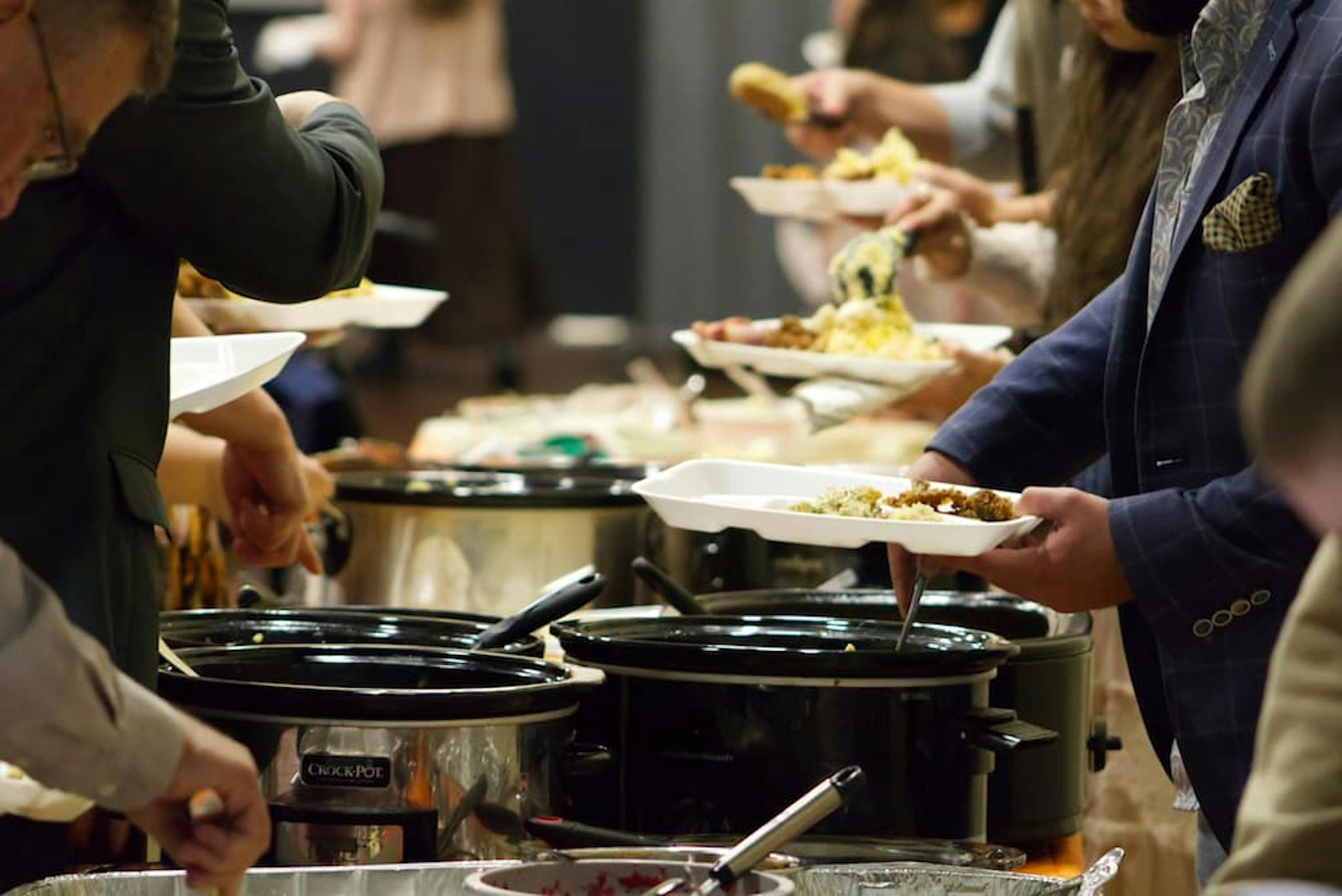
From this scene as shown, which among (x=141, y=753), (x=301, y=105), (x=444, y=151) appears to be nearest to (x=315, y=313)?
(x=301, y=105)

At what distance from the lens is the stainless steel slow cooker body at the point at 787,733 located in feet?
6.23

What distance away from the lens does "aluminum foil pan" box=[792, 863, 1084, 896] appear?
1661 millimetres

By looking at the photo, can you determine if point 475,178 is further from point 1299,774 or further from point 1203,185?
point 1299,774

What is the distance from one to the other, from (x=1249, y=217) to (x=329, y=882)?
892 millimetres

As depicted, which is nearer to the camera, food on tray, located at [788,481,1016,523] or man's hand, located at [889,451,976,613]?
food on tray, located at [788,481,1016,523]

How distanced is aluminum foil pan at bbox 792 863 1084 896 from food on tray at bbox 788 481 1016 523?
30cm

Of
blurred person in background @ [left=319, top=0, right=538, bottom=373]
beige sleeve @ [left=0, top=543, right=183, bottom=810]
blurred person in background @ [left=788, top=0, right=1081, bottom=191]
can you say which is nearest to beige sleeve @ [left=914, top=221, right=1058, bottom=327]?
blurred person in background @ [left=788, top=0, right=1081, bottom=191]

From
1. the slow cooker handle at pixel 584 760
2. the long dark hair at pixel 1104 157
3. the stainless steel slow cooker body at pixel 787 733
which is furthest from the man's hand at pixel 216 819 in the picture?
the long dark hair at pixel 1104 157

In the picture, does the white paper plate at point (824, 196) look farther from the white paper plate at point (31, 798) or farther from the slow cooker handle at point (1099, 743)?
the white paper plate at point (31, 798)

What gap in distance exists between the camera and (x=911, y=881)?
5.54ft

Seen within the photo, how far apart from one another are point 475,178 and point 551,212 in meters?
2.20

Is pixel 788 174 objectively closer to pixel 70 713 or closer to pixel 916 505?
pixel 916 505

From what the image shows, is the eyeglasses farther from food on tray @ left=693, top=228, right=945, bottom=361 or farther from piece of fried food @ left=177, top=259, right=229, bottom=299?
food on tray @ left=693, top=228, right=945, bottom=361

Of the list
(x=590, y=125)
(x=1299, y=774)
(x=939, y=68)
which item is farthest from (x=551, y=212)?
(x=1299, y=774)
